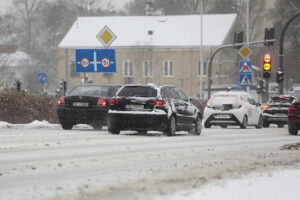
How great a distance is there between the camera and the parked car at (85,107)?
26.8 metres

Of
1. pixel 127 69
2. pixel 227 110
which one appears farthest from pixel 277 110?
pixel 127 69

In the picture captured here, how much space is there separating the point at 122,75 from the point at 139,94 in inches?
3384

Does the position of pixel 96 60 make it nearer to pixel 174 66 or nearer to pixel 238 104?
pixel 238 104

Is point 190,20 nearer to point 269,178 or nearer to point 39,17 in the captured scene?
point 39,17

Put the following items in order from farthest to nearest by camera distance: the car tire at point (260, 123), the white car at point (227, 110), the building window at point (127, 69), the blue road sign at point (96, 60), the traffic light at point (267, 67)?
the building window at point (127, 69)
the traffic light at point (267, 67)
the car tire at point (260, 123)
the white car at point (227, 110)
the blue road sign at point (96, 60)

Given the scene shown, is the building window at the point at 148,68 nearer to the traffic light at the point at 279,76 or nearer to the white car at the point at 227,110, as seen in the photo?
the traffic light at the point at 279,76

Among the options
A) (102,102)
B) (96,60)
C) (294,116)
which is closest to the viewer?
(102,102)

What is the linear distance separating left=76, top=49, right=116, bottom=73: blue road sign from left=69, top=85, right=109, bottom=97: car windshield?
126 inches

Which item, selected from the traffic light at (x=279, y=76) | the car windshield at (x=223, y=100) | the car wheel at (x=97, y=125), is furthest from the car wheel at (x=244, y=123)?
the traffic light at (x=279, y=76)

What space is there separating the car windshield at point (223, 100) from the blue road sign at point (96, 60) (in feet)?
16.4

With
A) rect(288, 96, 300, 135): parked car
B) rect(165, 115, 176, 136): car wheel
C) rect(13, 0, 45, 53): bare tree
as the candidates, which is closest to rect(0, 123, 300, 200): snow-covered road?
rect(165, 115, 176, 136): car wheel

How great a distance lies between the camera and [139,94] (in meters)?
24.0

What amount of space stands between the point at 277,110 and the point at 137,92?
15472 millimetres

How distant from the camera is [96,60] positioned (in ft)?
102
